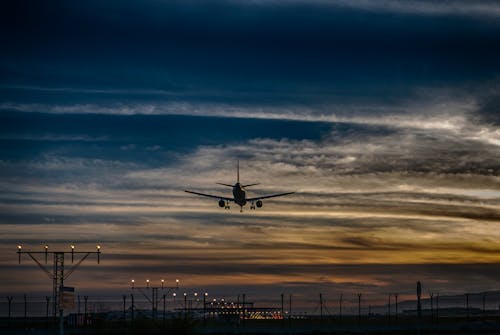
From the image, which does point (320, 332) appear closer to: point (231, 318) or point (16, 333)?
point (16, 333)

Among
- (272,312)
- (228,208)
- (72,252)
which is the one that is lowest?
(272,312)

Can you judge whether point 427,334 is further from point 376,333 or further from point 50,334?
point 50,334

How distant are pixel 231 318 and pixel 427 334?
46300mm

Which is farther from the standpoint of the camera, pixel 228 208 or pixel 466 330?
pixel 228 208

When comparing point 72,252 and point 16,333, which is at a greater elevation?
point 72,252

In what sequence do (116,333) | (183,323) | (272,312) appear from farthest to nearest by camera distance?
(272,312), (116,333), (183,323)

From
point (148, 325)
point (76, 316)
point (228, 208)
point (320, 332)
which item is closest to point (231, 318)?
point (228, 208)

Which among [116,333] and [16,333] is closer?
[116,333]

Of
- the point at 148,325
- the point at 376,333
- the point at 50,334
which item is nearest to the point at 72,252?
the point at 50,334

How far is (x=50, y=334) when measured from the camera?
81.6 m

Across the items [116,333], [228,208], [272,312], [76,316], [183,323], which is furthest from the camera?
[272,312]

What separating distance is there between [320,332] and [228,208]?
40.1 meters

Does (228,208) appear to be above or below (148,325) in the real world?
above

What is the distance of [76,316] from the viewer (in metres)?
106
